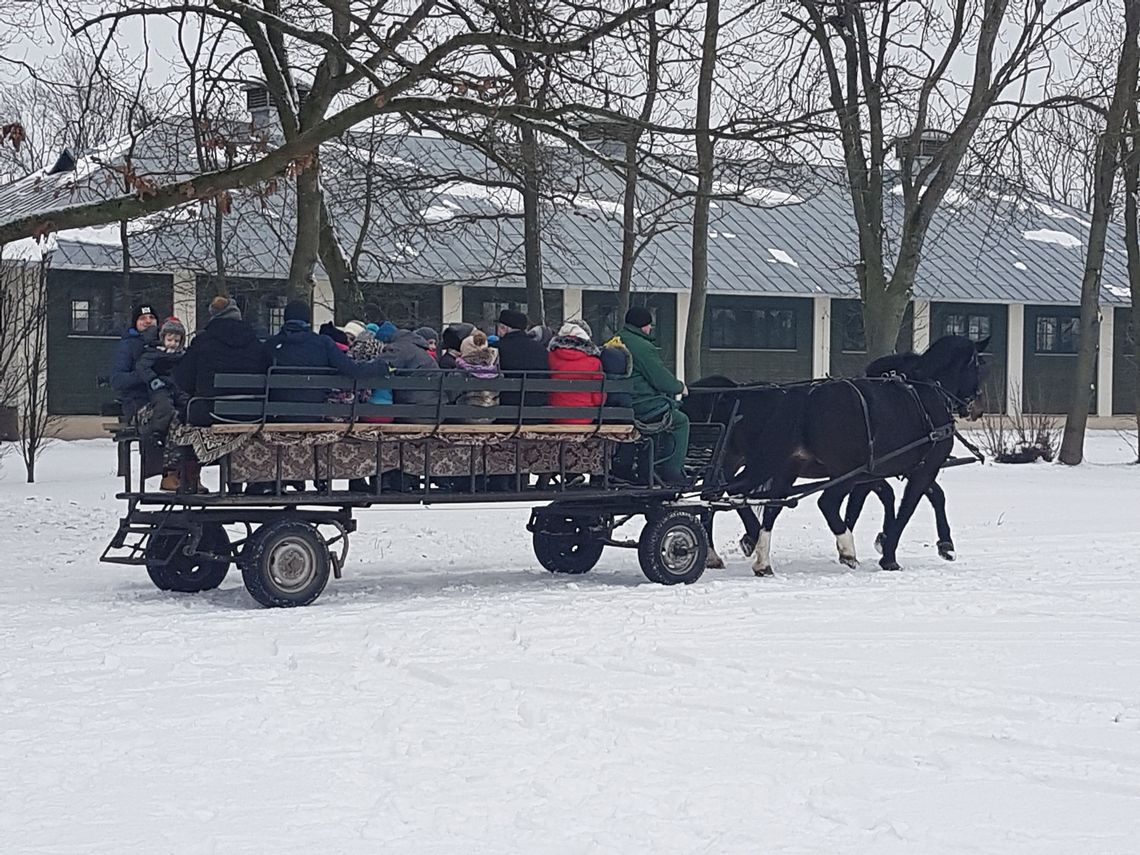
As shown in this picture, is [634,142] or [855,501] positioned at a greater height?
[634,142]

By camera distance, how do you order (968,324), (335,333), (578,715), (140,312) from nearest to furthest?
(578,715) → (335,333) → (140,312) → (968,324)

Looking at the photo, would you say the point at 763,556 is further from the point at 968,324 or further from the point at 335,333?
the point at 968,324

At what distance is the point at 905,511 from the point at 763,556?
5.46 feet

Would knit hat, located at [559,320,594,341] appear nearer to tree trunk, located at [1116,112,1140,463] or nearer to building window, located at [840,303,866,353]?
tree trunk, located at [1116,112,1140,463]

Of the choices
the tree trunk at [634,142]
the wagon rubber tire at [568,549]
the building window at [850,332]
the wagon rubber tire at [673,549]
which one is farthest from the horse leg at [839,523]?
the building window at [850,332]

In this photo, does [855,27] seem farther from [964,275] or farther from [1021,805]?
[964,275]

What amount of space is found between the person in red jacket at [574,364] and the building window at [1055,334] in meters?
41.4

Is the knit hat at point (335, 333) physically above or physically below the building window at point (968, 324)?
below

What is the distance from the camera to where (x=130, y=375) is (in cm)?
1253

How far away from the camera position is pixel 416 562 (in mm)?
15125

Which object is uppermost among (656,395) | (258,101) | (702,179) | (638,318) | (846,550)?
(258,101)

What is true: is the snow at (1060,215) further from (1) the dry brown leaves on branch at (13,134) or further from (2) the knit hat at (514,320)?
(1) the dry brown leaves on branch at (13,134)

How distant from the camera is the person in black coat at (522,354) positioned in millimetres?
12875

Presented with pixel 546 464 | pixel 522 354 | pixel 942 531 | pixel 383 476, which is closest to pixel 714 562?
pixel 942 531
